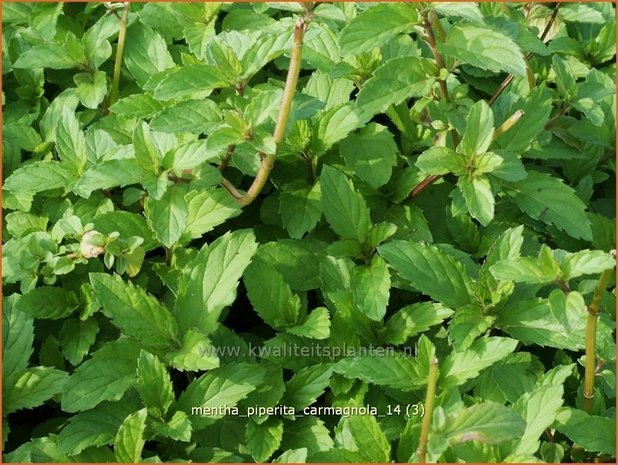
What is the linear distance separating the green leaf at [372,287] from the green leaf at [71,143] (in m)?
0.84

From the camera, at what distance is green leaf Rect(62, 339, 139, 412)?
199 centimetres

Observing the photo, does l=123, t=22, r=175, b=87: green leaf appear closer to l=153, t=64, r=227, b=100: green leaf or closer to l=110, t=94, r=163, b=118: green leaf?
l=110, t=94, r=163, b=118: green leaf

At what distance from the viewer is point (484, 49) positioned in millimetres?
2068

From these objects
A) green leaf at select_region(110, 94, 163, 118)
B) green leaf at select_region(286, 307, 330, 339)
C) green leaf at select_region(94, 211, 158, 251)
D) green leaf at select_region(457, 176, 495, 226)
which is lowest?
green leaf at select_region(286, 307, 330, 339)

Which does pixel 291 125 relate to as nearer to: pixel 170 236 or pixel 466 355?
pixel 170 236

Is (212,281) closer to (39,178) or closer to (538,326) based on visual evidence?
(39,178)

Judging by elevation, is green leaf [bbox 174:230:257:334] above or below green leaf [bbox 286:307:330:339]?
above

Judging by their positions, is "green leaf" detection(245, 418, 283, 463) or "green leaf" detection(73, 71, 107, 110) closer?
"green leaf" detection(245, 418, 283, 463)

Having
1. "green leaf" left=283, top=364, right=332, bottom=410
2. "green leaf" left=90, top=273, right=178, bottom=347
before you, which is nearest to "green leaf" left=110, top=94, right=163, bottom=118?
"green leaf" left=90, top=273, right=178, bottom=347

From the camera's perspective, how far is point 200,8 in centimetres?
265

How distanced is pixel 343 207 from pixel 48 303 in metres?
0.83

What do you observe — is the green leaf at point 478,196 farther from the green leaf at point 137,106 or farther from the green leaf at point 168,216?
the green leaf at point 137,106

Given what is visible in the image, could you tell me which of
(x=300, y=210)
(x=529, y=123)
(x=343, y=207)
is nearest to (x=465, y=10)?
(x=529, y=123)

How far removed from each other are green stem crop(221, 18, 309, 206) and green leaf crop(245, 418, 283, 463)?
1.94ft
